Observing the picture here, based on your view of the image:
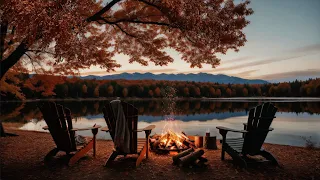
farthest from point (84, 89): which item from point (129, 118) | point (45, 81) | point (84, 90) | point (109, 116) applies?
point (129, 118)

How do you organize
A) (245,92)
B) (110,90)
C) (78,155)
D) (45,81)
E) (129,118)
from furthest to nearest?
(245,92)
(110,90)
(45,81)
(78,155)
(129,118)

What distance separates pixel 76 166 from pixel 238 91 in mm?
122188

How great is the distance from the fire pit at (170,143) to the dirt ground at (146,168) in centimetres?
32

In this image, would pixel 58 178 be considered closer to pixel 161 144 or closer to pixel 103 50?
pixel 161 144

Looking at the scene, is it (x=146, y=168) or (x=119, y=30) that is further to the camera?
(x=119, y=30)

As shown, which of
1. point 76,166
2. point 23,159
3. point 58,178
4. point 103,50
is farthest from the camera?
point 103,50

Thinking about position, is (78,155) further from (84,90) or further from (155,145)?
(84,90)

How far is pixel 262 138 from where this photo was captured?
6.63 metres

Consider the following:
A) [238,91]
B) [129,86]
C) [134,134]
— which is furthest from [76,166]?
[238,91]

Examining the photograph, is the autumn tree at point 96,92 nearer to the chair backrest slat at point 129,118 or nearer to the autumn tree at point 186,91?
the autumn tree at point 186,91

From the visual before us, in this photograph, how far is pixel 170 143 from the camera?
8.06 meters

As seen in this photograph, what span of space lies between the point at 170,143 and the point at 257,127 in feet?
8.57

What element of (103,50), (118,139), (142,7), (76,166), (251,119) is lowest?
(76,166)

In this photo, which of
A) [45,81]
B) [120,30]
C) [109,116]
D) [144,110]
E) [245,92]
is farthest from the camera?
[245,92]
